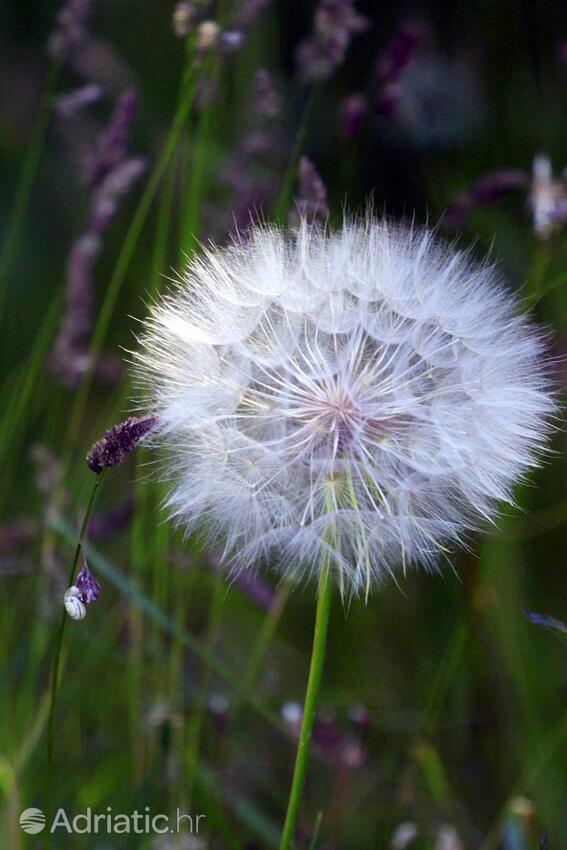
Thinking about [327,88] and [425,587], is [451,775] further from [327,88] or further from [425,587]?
[327,88]

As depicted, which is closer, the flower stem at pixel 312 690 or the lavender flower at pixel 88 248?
the flower stem at pixel 312 690

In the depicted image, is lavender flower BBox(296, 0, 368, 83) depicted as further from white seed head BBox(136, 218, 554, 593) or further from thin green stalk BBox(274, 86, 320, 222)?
white seed head BBox(136, 218, 554, 593)

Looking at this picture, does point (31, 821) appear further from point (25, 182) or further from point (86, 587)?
point (25, 182)

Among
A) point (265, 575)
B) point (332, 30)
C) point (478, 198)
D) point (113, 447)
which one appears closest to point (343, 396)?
point (113, 447)

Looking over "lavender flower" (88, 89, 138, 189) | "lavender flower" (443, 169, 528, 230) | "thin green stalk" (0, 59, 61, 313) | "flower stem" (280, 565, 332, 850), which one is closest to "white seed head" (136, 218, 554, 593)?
"flower stem" (280, 565, 332, 850)

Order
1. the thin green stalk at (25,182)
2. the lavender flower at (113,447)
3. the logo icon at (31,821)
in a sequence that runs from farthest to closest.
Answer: the thin green stalk at (25,182) → the logo icon at (31,821) → the lavender flower at (113,447)

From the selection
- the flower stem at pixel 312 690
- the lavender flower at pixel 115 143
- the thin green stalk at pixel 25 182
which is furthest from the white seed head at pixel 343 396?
the thin green stalk at pixel 25 182

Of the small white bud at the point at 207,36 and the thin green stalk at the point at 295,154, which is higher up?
the small white bud at the point at 207,36

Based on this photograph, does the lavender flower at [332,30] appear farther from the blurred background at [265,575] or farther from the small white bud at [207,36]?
the small white bud at [207,36]

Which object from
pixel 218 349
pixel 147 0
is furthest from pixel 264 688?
pixel 147 0
